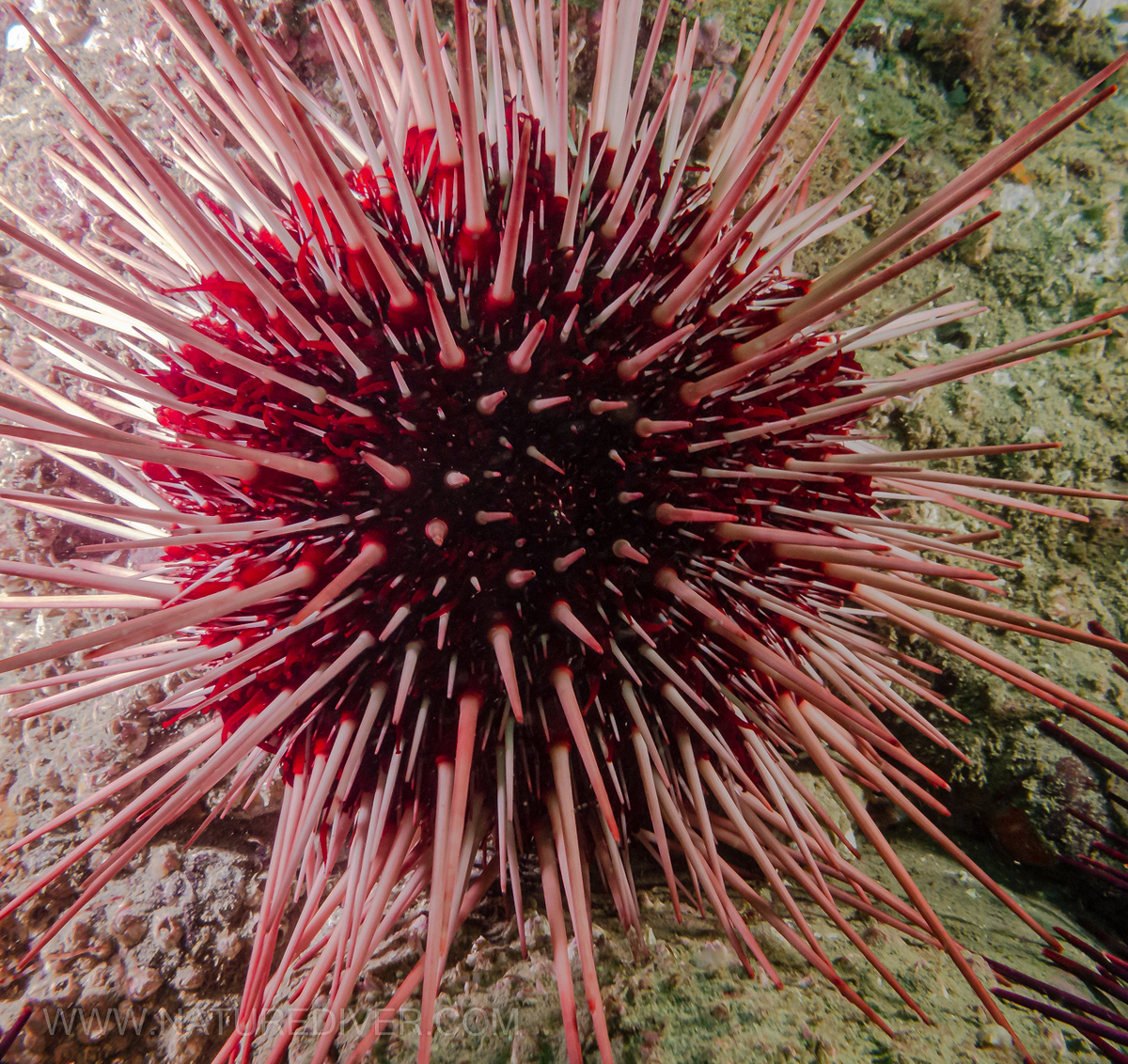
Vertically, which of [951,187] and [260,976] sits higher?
[951,187]

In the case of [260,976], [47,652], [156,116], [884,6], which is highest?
[884,6]

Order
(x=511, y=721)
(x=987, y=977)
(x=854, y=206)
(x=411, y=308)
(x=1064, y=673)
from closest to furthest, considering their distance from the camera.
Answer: (x=411, y=308)
(x=511, y=721)
(x=987, y=977)
(x=1064, y=673)
(x=854, y=206)

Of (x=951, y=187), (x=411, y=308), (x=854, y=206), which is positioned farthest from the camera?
(x=854, y=206)

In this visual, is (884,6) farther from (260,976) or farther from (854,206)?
(260,976)

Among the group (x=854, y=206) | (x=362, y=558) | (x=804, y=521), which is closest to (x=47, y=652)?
(x=362, y=558)

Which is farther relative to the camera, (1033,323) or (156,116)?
(1033,323)

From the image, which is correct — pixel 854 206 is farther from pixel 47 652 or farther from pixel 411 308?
pixel 47 652
